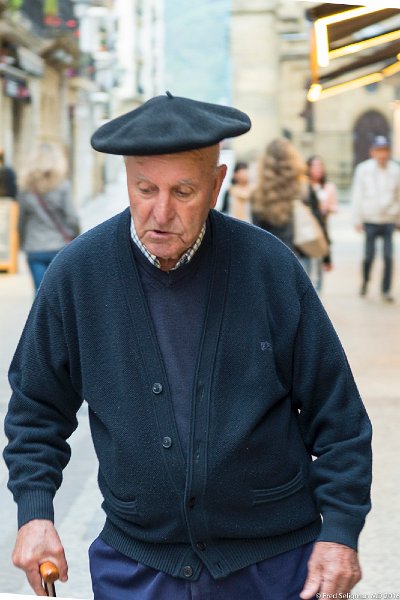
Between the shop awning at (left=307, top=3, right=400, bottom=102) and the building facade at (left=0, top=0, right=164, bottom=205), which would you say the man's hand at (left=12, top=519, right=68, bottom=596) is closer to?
the shop awning at (left=307, top=3, right=400, bottom=102)

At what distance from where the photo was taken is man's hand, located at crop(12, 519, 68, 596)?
247 centimetres

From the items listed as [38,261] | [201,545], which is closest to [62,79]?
[38,261]

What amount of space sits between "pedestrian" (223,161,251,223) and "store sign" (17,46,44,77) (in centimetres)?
1724

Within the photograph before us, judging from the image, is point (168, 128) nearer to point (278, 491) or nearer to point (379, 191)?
point (278, 491)

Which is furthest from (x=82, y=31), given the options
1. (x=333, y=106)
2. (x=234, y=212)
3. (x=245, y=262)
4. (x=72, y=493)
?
(x=333, y=106)

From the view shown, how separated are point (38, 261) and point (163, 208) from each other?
8.26 m

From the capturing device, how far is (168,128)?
2295 millimetres

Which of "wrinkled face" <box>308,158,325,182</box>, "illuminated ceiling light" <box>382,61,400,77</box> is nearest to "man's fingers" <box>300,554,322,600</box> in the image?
"illuminated ceiling light" <box>382,61,400,77</box>

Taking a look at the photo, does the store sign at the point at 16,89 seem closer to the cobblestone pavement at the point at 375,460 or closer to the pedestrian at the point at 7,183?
the pedestrian at the point at 7,183

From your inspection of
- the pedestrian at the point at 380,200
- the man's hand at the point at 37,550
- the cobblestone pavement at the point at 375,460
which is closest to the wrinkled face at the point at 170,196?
the man's hand at the point at 37,550

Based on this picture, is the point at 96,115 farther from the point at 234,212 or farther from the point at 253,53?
the point at 234,212

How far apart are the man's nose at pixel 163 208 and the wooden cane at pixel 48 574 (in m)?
0.69

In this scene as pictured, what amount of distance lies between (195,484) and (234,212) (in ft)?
32.1

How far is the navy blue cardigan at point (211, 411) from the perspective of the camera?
2.38 metres
